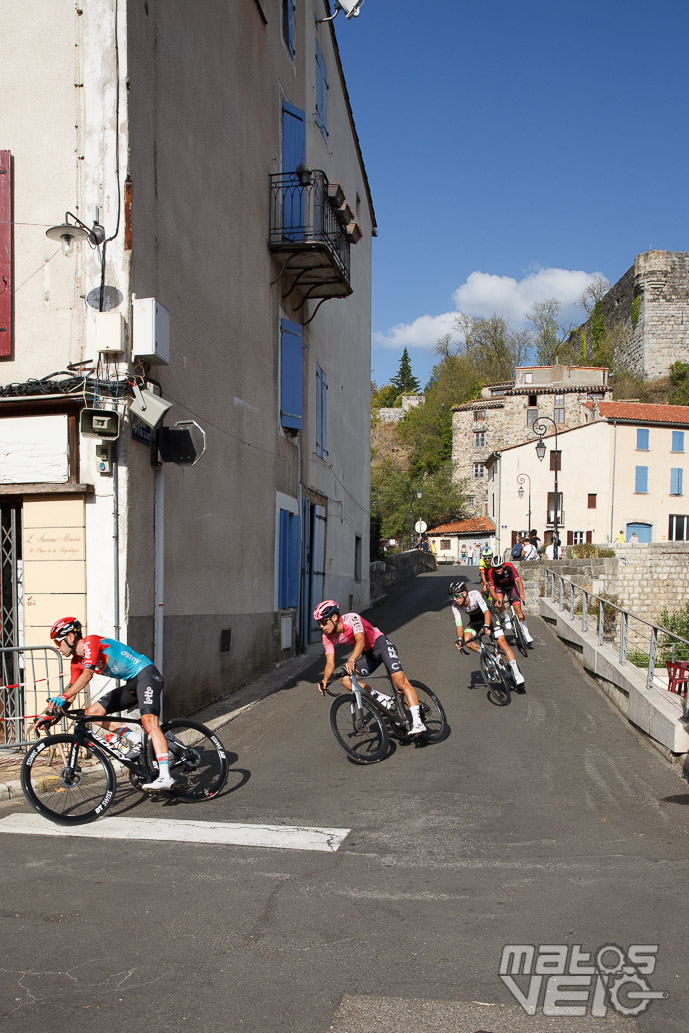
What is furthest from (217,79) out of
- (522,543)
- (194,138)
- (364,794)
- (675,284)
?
(675,284)

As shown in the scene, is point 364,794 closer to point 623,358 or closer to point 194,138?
point 194,138

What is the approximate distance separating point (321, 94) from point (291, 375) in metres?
7.26

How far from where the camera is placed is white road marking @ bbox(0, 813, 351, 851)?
6270mm

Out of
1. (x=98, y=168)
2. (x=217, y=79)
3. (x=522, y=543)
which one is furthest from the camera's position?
(x=522, y=543)

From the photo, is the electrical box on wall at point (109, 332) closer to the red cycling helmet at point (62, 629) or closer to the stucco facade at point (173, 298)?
the stucco facade at point (173, 298)

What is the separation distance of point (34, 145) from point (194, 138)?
7.73 feet

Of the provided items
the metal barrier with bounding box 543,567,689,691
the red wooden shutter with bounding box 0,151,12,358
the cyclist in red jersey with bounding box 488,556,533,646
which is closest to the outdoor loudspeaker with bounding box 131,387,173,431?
the red wooden shutter with bounding box 0,151,12,358

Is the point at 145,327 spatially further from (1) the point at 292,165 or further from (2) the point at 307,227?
(1) the point at 292,165

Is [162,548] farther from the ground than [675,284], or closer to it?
closer to it

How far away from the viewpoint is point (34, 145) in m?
9.20

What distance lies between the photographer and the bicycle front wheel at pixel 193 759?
7.30m

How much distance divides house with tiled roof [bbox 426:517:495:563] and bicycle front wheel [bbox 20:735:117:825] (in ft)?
200

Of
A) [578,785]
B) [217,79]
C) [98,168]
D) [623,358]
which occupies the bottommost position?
[578,785]

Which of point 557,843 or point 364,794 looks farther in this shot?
point 364,794
